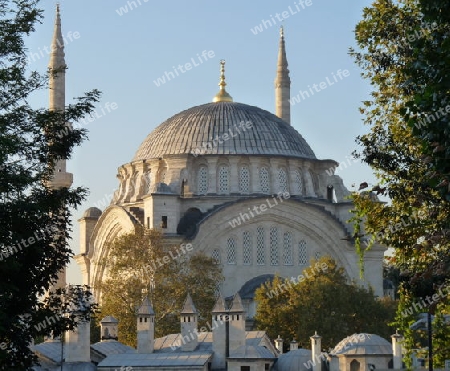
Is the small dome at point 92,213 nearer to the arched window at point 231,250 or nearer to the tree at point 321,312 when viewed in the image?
the arched window at point 231,250

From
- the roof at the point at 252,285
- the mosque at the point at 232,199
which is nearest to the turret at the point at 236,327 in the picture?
the mosque at the point at 232,199

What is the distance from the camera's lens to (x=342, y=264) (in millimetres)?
58406

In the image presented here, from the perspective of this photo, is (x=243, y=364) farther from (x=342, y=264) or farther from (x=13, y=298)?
(x=342, y=264)

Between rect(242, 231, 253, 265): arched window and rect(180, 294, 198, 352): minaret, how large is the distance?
20.4 meters

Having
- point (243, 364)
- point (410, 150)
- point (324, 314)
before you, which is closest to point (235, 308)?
point (243, 364)

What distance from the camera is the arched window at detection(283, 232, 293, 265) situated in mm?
58219

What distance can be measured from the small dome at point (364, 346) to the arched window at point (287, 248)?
22.6 metres

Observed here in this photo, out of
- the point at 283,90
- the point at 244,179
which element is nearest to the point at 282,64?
the point at 283,90

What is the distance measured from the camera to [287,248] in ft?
192

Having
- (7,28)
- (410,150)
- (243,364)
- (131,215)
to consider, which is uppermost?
(131,215)

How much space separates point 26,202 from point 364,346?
1929 cm

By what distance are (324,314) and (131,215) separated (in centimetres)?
1594

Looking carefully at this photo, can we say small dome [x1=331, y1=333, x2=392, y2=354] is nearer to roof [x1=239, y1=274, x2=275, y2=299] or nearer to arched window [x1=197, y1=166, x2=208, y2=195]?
roof [x1=239, y1=274, x2=275, y2=299]

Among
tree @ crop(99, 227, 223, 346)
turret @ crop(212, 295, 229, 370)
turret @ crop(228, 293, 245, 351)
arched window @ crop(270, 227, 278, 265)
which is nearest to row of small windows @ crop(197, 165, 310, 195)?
arched window @ crop(270, 227, 278, 265)
